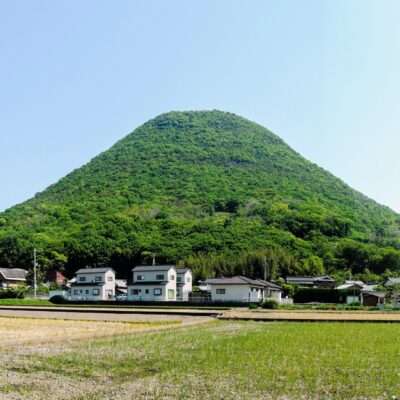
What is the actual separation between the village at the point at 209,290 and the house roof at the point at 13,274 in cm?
14

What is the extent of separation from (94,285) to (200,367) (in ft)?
164

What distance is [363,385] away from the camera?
8.95 meters

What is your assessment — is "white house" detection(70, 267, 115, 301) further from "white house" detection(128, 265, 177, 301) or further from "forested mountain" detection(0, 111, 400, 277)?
"forested mountain" detection(0, 111, 400, 277)

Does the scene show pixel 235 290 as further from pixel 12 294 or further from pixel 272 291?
pixel 12 294

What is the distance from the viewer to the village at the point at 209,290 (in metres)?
47.1

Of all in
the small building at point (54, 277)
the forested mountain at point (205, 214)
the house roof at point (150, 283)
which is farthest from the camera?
the forested mountain at point (205, 214)

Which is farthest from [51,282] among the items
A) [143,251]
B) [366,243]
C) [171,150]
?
[171,150]

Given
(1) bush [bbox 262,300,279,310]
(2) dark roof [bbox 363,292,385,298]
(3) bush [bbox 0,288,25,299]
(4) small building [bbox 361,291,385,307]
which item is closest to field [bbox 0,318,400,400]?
(1) bush [bbox 262,300,279,310]

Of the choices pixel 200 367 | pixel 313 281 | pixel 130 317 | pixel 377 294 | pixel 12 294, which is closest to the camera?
pixel 200 367

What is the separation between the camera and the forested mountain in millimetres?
78312

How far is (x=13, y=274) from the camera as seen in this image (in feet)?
236

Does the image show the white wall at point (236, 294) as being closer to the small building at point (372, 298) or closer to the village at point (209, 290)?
the village at point (209, 290)

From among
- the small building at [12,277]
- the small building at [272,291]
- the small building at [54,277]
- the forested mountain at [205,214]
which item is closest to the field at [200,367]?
the small building at [272,291]

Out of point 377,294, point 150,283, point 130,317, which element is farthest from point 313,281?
point 130,317
